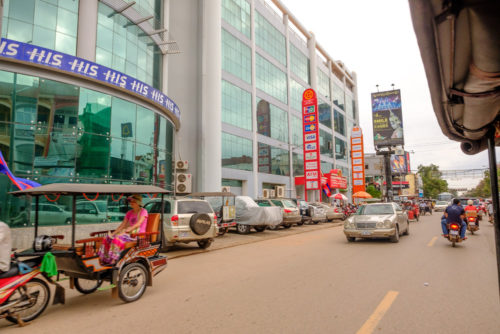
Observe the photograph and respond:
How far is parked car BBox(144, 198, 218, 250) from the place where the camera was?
10.2 meters

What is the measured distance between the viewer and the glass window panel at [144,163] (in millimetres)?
16719

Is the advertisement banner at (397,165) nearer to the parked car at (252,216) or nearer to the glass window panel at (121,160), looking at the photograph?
the parked car at (252,216)

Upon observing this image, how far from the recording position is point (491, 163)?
288 cm

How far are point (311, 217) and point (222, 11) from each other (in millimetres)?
20100

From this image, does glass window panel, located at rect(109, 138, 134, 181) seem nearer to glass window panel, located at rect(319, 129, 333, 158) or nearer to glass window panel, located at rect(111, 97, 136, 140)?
glass window panel, located at rect(111, 97, 136, 140)

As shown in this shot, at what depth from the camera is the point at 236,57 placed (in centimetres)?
2972

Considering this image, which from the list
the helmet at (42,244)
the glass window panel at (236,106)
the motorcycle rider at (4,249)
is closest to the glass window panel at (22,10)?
Answer: the helmet at (42,244)

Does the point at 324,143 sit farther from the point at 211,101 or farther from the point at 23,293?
the point at 23,293

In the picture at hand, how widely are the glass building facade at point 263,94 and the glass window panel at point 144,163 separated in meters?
9.83

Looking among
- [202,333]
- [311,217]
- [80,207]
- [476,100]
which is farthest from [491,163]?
[311,217]

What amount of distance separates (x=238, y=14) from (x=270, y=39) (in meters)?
6.32

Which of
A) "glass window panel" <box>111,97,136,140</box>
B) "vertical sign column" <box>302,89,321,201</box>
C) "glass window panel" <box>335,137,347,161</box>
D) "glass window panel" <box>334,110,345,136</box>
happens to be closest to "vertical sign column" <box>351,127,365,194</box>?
"glass window panel" <box>335,137,347,161</box>

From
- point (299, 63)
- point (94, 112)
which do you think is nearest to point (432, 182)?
point (299, 63)

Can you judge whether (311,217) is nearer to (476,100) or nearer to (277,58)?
(476,100)
